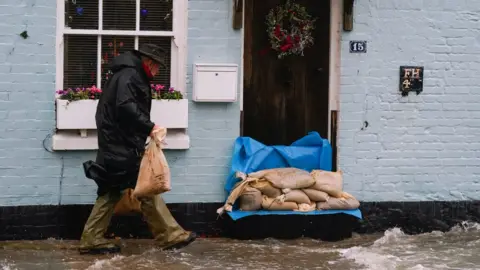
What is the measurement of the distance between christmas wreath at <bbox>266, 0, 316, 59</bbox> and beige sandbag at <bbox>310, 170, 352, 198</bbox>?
4.24 feet

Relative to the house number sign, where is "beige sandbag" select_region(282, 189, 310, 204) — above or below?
below

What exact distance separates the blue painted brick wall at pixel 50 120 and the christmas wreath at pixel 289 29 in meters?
0.45

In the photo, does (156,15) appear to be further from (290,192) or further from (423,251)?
(423,251)

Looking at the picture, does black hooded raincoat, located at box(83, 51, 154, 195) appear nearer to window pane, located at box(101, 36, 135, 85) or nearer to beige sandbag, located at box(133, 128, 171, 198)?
beige sandbag, located at box(133, 128, 171, 198)

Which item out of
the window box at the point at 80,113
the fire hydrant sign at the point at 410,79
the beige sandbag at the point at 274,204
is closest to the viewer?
the window box at the point at 80,113

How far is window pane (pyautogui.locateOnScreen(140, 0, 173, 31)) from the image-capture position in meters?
8.60

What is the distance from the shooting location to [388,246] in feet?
28.5

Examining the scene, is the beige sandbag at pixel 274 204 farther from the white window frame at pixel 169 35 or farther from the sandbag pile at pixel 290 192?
the white window frame at pixel 169 35

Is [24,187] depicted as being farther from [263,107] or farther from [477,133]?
[477,133]

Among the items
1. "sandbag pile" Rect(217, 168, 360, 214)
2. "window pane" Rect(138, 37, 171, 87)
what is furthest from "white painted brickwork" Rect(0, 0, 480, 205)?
"sandbag pile" Rect(217, 168, 360, 214)

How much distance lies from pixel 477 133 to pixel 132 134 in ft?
12.4

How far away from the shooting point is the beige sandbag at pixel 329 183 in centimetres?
862

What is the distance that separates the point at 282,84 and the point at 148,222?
2132 millimetres

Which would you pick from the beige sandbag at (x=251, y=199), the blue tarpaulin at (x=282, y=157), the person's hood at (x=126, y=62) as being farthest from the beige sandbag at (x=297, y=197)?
the person's hood at (x=126, y=62)
